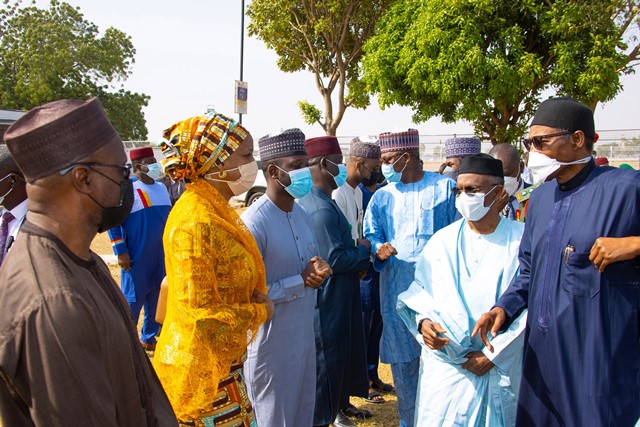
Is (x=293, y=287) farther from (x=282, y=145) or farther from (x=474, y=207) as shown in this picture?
(x=474, y=207)

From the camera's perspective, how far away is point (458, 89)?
48.9 feet

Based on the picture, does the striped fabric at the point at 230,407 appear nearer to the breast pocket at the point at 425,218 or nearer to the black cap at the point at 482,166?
the black cap at the point at 482,166

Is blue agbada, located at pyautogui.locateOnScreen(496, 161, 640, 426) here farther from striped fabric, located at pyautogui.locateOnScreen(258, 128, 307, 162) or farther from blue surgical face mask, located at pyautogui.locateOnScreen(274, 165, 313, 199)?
striped fabric, located at pyautogui.locateOnScreen(258, 128, 307, 162)

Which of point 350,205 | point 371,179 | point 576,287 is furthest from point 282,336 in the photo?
point 371,179

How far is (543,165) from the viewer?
8.89 feet

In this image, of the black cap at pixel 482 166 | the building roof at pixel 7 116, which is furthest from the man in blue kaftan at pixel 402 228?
the building roof at pixel 7 116

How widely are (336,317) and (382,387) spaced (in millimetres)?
1699

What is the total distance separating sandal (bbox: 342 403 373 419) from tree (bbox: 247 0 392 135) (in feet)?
57.8

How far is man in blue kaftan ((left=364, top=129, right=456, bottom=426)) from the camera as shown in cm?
411

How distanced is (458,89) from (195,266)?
14.0 meters

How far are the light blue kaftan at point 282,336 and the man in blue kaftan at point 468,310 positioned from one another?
65 cm

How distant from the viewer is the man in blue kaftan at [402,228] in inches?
162

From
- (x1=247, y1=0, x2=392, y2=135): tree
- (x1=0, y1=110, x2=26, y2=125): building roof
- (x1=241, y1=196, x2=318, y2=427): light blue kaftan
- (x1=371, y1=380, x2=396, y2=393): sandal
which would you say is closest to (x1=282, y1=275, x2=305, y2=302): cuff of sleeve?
(x1=241, y1=196, x2=318, y2=427): light blue kaftan

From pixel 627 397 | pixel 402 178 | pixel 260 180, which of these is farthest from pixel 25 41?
pixel 627 397
